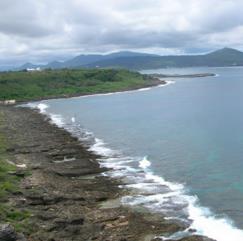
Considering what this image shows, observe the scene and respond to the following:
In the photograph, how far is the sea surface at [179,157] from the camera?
40531mm

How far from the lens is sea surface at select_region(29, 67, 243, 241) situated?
40.5 m

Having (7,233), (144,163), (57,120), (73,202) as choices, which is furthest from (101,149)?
(57,120)

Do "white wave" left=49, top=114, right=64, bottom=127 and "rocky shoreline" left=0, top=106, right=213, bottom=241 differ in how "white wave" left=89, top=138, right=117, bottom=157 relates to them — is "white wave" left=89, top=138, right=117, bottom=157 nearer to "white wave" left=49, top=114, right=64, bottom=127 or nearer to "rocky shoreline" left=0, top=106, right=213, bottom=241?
"rocky shoreline" left=0, top=106, right=213, bottom=241

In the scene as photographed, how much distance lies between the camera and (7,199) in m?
39.2

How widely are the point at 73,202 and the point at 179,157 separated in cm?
2537

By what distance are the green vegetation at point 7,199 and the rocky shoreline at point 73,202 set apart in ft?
2.04

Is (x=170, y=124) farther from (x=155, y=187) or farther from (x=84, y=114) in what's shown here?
(x=155, y=187)

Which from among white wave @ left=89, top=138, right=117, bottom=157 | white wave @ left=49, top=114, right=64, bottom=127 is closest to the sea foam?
white wave @ left=89, top=138, right=117, bottom=157

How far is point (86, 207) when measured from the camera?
40.8 m

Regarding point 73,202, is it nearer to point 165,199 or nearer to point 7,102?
point 165,199

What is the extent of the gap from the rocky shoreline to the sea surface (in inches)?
82.4

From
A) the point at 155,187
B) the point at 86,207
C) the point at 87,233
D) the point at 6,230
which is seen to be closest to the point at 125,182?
the point at 155,187

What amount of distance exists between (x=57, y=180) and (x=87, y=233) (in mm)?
17593

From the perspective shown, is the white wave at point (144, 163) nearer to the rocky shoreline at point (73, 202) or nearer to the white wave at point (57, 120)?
the rocky shoreline at point (73, 202)
